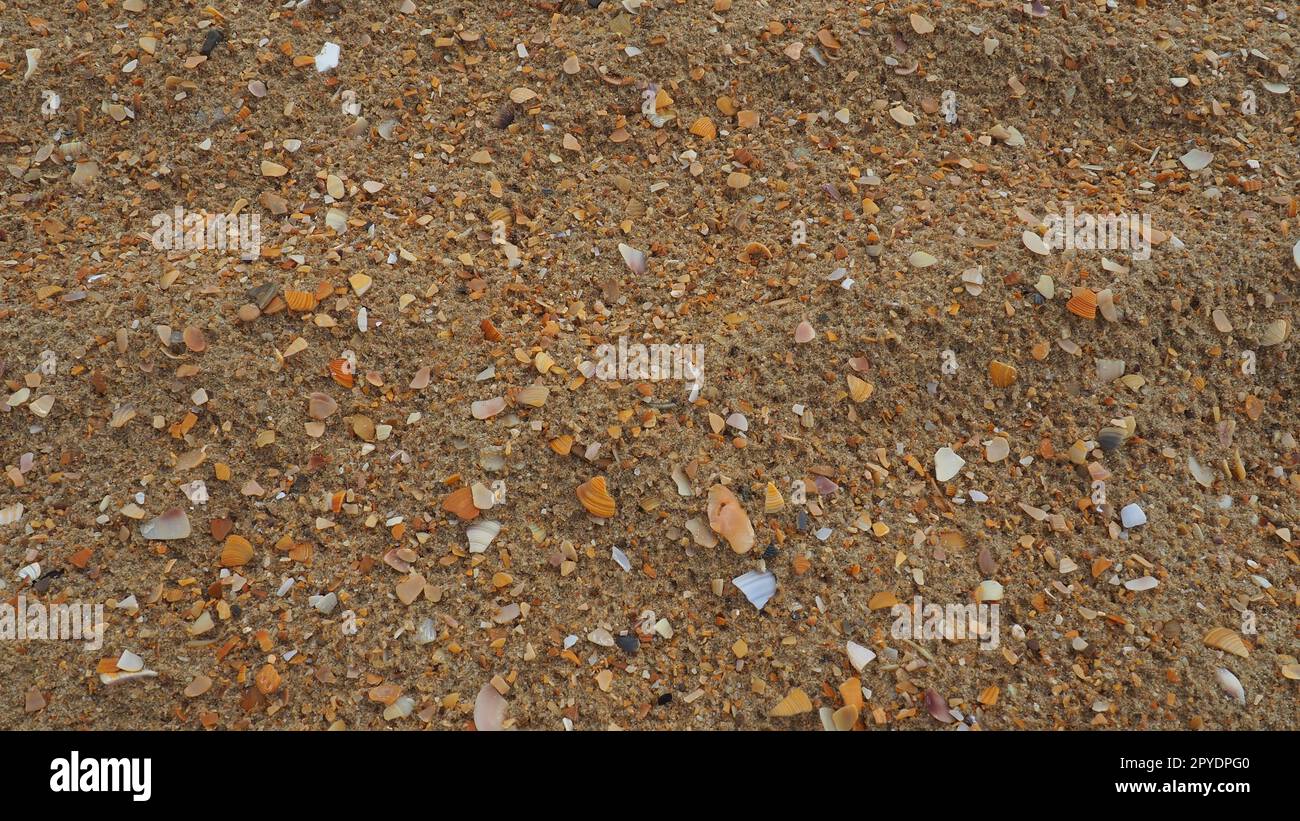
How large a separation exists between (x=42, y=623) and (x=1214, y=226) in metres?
2.84

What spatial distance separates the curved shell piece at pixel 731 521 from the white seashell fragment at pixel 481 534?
46 cm

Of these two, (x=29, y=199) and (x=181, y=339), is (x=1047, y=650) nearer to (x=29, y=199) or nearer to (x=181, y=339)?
(x=181, y=339)

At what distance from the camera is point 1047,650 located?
6.23 ft

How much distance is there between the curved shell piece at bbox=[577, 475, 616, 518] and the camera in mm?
2002

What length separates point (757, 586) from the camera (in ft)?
6.38

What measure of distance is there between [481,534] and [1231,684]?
5.05ft

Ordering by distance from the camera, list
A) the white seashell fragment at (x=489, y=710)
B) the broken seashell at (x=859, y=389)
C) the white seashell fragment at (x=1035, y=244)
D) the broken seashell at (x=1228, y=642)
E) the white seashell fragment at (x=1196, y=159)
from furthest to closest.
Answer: the white seashell fragment at (x=1196, y=159) < the white seashell fragment at (x=1035, y=244) < the broken seashell at (x=859, y=389) < the broken seashell at (x=1228, y=642) < the white seashell fragment at (x=489, y=710)

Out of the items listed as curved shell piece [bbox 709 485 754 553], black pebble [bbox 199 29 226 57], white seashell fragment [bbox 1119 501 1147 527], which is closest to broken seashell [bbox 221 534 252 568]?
curved shell piece [bbox 709 485 754 553]

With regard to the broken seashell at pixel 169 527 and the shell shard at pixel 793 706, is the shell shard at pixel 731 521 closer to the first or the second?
the shell shard at pixel 793 706

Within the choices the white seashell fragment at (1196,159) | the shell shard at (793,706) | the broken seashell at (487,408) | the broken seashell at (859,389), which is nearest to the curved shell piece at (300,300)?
the broken seashell at (487,408)

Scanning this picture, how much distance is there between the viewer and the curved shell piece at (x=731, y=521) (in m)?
1.96

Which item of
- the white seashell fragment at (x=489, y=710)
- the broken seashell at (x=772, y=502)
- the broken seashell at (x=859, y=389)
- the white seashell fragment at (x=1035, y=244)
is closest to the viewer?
the white seashell fragment at (x=489, y=710)

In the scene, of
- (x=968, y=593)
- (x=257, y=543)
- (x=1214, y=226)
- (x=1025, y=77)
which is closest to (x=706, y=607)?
(x=968, y=593)

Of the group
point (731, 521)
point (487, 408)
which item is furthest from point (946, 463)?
point (487, 408)
